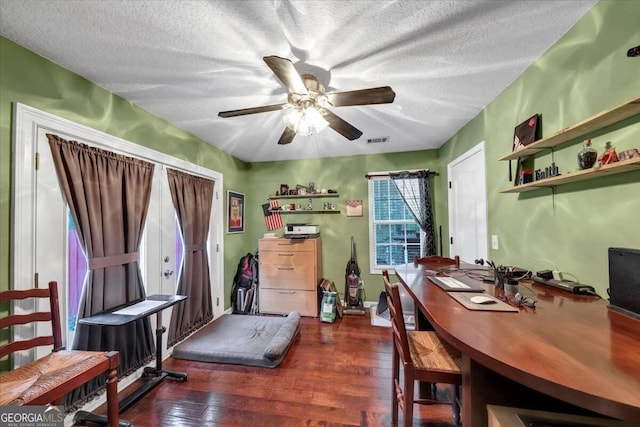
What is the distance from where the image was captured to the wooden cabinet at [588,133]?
40.6 inches

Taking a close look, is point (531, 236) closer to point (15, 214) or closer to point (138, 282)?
point (138, 282)

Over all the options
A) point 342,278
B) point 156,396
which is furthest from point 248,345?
point 342,278

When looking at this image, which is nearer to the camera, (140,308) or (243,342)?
(140,308)

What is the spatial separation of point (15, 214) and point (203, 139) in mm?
1926

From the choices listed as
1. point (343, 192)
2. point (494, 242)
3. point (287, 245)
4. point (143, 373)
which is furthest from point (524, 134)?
point (143, 373)

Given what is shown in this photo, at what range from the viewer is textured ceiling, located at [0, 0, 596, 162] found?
1.24 meters

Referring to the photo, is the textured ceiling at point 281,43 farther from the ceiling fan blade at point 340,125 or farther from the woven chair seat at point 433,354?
the woven chair seat at point 433,354

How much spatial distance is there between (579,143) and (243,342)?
3131 millimetres

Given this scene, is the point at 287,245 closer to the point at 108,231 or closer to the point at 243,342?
the point at 243,342

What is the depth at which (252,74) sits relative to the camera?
1757mm

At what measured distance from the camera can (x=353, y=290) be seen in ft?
11.7

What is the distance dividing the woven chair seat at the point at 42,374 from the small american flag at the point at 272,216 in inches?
108

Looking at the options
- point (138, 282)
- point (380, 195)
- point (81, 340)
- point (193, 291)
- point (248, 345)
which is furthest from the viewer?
point (380, 195)

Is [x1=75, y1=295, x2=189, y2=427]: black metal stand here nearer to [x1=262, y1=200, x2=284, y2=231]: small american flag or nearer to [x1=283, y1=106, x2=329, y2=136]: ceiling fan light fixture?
[x1=283, y1=106, x2=329, y2=136]: ceiling fan light fixture
